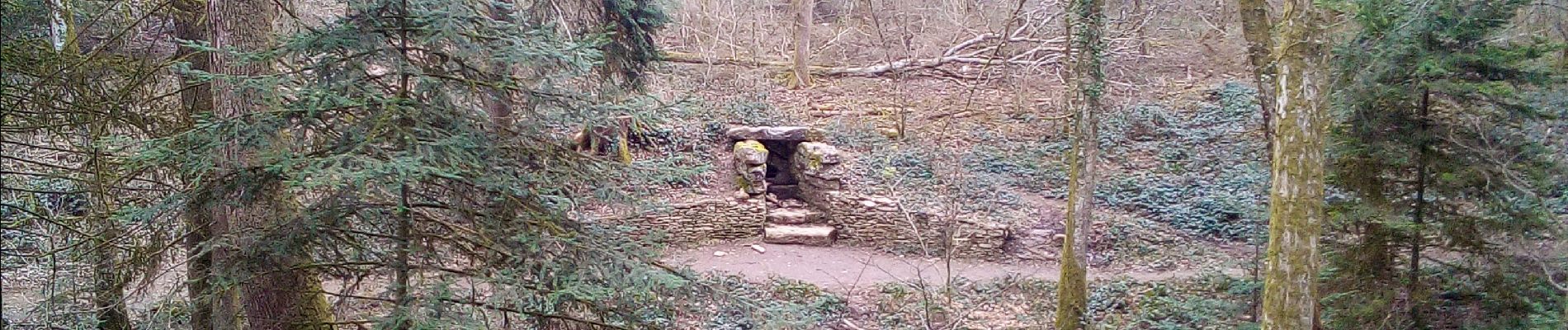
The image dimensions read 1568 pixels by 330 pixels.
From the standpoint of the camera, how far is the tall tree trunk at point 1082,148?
28.7 feet

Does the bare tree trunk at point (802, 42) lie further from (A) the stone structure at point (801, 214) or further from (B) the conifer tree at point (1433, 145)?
(B) the conifer tree at point (1433, 145)

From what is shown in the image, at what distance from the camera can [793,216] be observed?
15.6 metres

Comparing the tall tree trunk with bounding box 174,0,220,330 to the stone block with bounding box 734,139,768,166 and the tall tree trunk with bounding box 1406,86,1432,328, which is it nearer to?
the tall tree trunk with bounding box 1406,86,1432,328

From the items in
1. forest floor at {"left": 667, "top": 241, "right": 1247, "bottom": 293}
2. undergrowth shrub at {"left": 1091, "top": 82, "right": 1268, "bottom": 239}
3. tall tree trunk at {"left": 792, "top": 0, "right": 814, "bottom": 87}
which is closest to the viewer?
forest floor at {"left": 667, "top": 241, "right": 1247, "bottom": 293}

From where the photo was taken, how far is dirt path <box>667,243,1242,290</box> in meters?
13.1

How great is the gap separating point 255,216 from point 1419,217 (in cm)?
822

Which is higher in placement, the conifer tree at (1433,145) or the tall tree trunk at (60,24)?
the tall tree trunk at (60,24)

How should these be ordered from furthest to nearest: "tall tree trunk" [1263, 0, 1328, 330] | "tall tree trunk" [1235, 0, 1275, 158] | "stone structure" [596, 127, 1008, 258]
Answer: "stone structure" [596, 127, 1008, 258] < "tall tree trunk" [1235, 0, 1275, 158] < "tall tree trunk" [1263, 0, 1328, 330]

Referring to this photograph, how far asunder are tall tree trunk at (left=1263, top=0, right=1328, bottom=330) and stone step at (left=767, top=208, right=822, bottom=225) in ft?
31.7

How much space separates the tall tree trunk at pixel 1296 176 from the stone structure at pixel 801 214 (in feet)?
25.9

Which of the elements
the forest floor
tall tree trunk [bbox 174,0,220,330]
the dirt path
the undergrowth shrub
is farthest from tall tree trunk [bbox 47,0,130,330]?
the undergrowth shrub

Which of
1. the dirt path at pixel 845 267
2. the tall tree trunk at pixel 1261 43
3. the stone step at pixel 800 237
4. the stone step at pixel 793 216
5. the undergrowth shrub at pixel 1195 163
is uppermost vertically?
the tall tree trunk at pixel 1261 43

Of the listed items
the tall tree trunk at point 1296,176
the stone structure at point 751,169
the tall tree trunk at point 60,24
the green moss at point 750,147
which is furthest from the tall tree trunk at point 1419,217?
the green moss at point 750,147

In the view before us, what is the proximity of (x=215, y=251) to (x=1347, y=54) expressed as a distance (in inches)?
313
